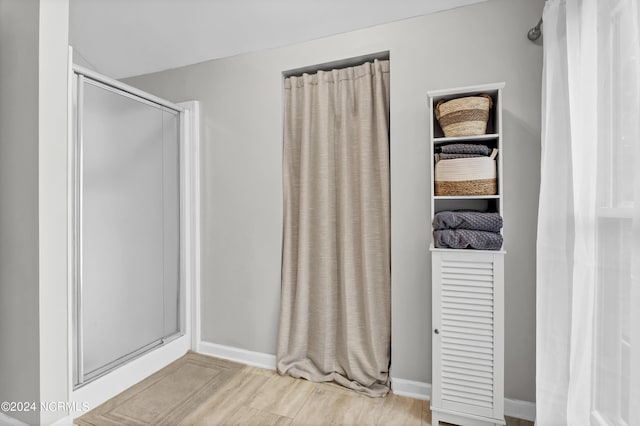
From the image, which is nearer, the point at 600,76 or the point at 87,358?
the point at 600,76

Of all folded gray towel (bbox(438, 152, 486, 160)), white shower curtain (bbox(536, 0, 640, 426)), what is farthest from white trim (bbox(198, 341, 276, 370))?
folded gray towel (bbox(438, 152, 486, 160))

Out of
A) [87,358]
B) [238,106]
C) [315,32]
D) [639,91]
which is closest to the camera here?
[639,91]

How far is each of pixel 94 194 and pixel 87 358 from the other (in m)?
0.94

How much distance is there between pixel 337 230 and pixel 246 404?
3.91 feet

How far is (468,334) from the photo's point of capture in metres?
1.67

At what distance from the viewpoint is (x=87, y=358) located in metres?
1.90

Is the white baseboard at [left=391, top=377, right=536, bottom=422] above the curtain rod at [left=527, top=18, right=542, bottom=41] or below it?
below

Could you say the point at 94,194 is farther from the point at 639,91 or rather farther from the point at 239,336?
the point at 639,91

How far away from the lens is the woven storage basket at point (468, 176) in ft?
5.40

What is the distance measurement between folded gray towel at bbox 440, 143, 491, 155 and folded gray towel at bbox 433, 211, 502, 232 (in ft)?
1.04

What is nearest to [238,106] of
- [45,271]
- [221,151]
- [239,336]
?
[221,151]

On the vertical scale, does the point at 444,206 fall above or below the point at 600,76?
below

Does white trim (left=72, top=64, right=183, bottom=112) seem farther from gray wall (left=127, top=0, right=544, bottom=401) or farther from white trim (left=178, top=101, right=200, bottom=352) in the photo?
gray wall (left=127, top=0, right=544, bottom=401)

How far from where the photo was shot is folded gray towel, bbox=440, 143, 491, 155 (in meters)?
1.68
